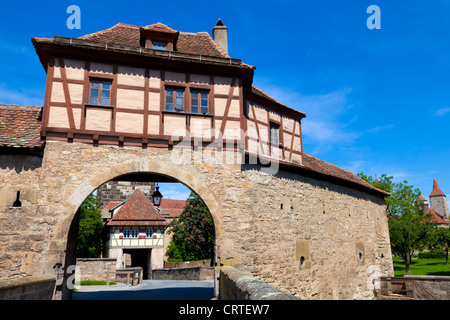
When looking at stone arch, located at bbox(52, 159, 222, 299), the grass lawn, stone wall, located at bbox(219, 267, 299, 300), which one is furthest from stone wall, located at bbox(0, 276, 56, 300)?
the grass lawn

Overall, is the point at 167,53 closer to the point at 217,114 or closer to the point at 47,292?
the point at 217,114

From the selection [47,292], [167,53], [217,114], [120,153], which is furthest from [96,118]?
[47,292]

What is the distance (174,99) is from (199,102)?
2.53 feet

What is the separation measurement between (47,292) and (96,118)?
180 inches

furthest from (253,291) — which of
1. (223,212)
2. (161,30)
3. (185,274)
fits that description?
(185,274)

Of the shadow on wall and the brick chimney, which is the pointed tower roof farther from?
the shadow on wall

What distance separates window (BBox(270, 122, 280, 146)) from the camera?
1291 centimetres

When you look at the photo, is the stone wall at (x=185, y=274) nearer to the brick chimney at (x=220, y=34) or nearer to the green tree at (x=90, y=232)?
the green tree at (x=90, y=232)

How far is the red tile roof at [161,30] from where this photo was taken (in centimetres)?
1109

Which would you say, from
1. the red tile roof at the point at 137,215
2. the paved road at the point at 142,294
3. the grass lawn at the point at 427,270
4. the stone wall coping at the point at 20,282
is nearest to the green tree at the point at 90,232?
the red tile roof at the point at 137,215

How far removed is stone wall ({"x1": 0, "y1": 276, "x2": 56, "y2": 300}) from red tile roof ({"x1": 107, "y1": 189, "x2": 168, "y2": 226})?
2455cm

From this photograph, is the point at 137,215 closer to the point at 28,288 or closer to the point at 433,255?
the point at 28,288

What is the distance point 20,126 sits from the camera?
988cm

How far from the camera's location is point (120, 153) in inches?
383
